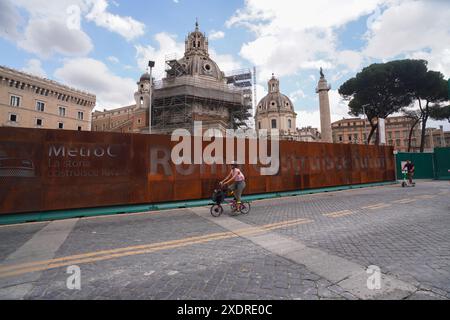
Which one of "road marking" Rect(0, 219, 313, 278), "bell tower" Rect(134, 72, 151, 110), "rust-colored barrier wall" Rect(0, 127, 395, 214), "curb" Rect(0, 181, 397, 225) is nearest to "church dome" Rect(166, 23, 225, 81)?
"bell tower" Rect(134, 72, 151, 110)

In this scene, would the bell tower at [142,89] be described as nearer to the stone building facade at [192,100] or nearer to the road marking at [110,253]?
the stone building facade at [192,100]

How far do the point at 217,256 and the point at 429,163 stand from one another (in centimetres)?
2843

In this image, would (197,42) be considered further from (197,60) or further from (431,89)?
(431,89)

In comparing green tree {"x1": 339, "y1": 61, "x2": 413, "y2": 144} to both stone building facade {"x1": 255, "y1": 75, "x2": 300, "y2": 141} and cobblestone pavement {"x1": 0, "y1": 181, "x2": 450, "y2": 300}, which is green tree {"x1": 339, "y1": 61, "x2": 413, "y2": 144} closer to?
stone building facade {"x1": 255, "y1": 75, "x2": 300, "y2": 141}

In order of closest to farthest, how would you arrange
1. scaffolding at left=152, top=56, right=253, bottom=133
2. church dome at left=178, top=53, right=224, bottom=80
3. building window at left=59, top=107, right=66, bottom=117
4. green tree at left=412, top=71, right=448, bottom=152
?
green tree at left=412, top=71, right=448, bottom=152 < scaffolding at left=152, top=56, right=253, bottom=133 < building window at left=59, top=107, right=66, bottom=117 < church dome at left=178, top=53, right=224, bottom=80

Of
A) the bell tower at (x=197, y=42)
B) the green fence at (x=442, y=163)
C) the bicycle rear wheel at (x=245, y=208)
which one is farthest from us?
the bell tower at (x=197, y=42)

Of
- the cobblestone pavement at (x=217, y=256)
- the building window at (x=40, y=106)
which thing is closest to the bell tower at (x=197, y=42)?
the building window at (x=40, y=106)

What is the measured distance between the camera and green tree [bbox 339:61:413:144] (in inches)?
1425

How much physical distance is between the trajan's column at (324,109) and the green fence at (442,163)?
26783mm

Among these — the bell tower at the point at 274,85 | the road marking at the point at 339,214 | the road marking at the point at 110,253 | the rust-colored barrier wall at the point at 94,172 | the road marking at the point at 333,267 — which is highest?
the bell tower at the point at 274,85

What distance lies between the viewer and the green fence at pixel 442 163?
71.6 ft

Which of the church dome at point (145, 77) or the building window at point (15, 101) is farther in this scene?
the church dome at point (145, 77)

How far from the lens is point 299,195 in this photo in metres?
13.3
